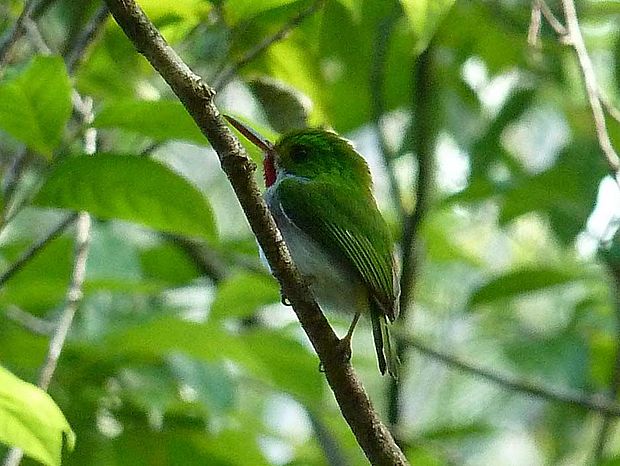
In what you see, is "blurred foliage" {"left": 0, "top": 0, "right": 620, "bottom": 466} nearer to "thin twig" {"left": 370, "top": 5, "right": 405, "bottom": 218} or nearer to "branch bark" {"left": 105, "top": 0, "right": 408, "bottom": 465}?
"thin twig" {"left": 370, "top": 5, "right": 405, "bottom": 218}

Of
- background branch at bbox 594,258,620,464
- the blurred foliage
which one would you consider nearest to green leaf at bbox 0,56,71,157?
the blurred foliage

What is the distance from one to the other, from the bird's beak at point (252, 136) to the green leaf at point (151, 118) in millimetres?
74

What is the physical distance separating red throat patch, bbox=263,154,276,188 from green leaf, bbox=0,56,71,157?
0.51 meters

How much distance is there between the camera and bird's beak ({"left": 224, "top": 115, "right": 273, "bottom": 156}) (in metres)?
1.82

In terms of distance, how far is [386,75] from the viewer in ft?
10.6

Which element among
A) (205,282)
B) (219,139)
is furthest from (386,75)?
(219,139)

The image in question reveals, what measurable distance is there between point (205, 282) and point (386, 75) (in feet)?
3.23

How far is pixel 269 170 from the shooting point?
2.30 meters

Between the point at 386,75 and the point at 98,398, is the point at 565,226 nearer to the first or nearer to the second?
the point at 386,75

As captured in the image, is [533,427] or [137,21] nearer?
[137,21]

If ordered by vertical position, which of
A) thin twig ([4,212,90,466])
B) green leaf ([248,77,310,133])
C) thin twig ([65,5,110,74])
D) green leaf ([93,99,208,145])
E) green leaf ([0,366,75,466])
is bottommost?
green leaf ([0,366,75,466])

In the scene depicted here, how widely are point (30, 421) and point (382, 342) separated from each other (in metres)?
0.70

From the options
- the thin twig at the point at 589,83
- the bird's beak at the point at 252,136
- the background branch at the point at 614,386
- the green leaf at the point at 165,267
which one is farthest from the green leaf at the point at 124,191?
the background branch at the point at 614,386

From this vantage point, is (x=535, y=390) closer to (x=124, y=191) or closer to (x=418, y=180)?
(x=418, y=180)
